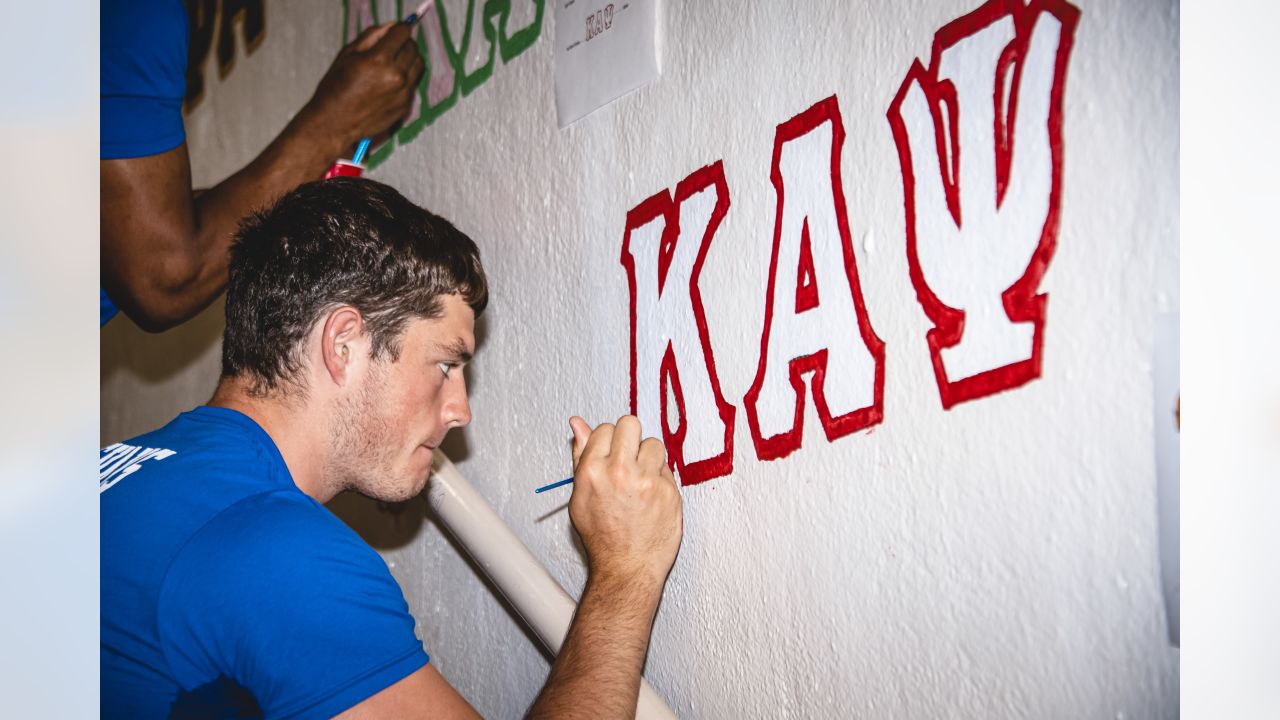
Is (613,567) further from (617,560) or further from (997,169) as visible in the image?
(997,169)

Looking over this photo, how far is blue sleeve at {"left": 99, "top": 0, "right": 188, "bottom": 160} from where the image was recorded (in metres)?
1.11

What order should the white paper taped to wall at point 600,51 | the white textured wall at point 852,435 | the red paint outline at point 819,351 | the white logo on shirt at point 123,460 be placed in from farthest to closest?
the white paper taped to wall at point 600,51, the white logo on shirt at point 123,460, the red paint outline at point 819,351, the white textured wall at point 852,435

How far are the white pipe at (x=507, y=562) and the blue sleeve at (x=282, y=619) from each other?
0.23 meters

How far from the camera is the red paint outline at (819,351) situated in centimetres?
69

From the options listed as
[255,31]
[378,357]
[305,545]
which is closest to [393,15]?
[255,31]

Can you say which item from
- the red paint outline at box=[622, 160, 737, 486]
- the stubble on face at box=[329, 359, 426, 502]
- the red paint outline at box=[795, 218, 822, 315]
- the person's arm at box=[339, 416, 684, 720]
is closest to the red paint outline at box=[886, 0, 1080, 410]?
the red paint outline at box=[795, 218, 822, 315]

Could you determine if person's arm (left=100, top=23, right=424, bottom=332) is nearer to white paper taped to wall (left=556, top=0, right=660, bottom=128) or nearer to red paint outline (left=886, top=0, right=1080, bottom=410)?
white paper taped to wall (left=556, top=0, right=660, bottom=128)

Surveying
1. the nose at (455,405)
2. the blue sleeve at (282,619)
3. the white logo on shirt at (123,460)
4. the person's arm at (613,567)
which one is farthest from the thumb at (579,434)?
the white logo on shirt at (123,460)

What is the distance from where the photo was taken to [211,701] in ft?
2.45

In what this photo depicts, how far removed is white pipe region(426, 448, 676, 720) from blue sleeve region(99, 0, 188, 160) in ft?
1.74

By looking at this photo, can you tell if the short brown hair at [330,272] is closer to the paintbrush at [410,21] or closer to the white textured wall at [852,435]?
the white textured wall at [852,435]
